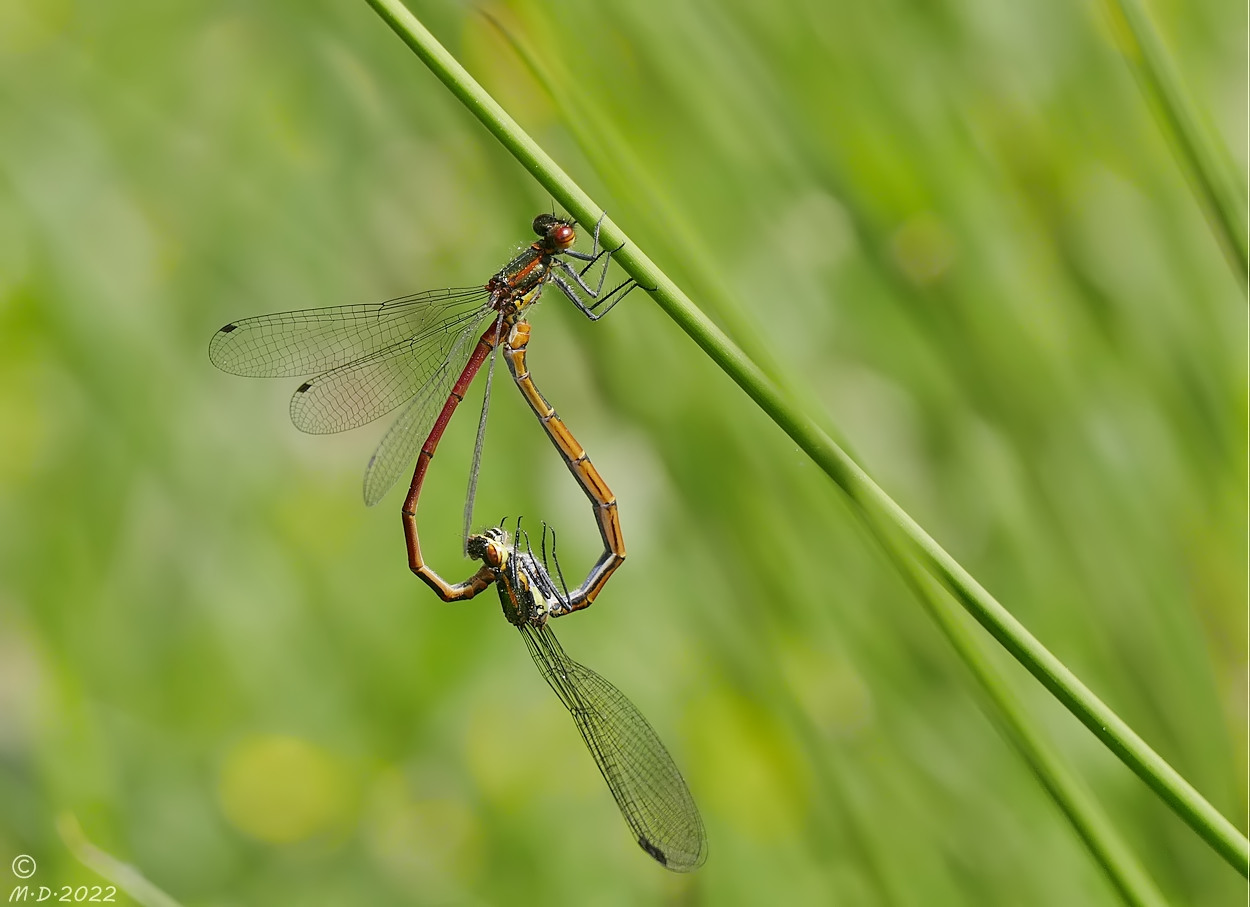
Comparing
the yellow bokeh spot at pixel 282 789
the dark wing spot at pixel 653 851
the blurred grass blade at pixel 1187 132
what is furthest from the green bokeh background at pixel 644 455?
the blurred grass blade at pixel 1187 132

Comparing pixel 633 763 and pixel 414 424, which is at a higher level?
pixel 414 424

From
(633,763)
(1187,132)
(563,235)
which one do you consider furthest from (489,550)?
(1187,132)

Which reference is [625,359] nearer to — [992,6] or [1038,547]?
[1038,547]

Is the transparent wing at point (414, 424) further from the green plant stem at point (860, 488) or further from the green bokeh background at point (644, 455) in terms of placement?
the green plant stem at point (860, 488)

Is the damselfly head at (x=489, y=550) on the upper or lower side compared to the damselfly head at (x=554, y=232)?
lower

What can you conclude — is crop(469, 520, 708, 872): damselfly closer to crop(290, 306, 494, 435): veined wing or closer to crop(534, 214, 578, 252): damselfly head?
crop(290, 306, 494, 435): veined wing

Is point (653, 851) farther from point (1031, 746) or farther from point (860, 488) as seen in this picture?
point (860, 488)

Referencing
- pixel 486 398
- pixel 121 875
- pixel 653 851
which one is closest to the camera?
pixel 121 875
